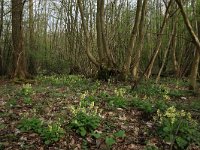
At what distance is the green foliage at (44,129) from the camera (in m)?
5.98

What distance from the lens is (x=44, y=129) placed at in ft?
20.2

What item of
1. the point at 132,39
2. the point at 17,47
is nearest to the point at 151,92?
the point at 132,39

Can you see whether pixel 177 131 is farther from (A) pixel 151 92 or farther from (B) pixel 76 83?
Result: (B) pixel 76 83

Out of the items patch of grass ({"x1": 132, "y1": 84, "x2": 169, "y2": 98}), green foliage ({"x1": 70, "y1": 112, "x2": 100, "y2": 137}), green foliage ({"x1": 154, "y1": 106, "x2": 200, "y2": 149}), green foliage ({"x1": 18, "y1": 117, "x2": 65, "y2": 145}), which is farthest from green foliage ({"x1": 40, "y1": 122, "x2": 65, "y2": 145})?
patch of grass ({"x1": 132, "y1": 84, "x2": 169, "y2": 98})

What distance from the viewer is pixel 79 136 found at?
20.7 ft

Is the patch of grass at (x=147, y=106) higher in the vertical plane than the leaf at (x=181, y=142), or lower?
higher

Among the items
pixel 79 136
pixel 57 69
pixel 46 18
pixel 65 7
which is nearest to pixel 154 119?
pixel 79 136

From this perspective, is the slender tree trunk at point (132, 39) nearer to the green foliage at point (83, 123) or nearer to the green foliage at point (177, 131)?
the green foliage at point (177, 131)

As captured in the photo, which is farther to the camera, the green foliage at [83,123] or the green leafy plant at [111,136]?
the green foliage at [83,123]

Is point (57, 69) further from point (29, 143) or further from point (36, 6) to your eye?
point (29, 143)

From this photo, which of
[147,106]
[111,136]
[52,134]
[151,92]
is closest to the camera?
[52,134]

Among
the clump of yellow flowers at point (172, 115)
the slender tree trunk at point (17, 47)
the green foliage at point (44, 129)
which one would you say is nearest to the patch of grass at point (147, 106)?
the clump of yellow flowers at point (172, 115)

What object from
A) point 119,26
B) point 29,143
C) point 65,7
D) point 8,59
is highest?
point 65,7

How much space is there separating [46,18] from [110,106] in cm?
2696
